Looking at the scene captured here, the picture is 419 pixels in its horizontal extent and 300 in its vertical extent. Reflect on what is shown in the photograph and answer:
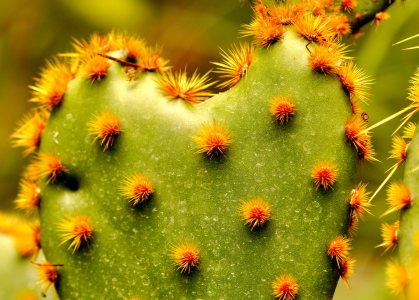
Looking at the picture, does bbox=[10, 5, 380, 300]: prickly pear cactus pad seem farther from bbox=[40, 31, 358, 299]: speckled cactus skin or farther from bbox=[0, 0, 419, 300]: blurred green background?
bbox=[0, 0, 419, 300]: blurred green background

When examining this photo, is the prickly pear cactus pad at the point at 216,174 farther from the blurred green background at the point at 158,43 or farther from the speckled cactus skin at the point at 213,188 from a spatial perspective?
the blurred green background at the point at 158,43

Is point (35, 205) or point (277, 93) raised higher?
point (277, 93)

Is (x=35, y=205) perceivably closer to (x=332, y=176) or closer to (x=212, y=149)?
(x=212, y=149)

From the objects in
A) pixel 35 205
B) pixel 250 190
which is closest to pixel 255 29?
pixel 250 190

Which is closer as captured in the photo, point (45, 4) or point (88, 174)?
point (88, 174)

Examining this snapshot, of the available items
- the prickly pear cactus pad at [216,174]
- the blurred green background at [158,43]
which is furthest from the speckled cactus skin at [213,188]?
the blurred green background at [158,43]
